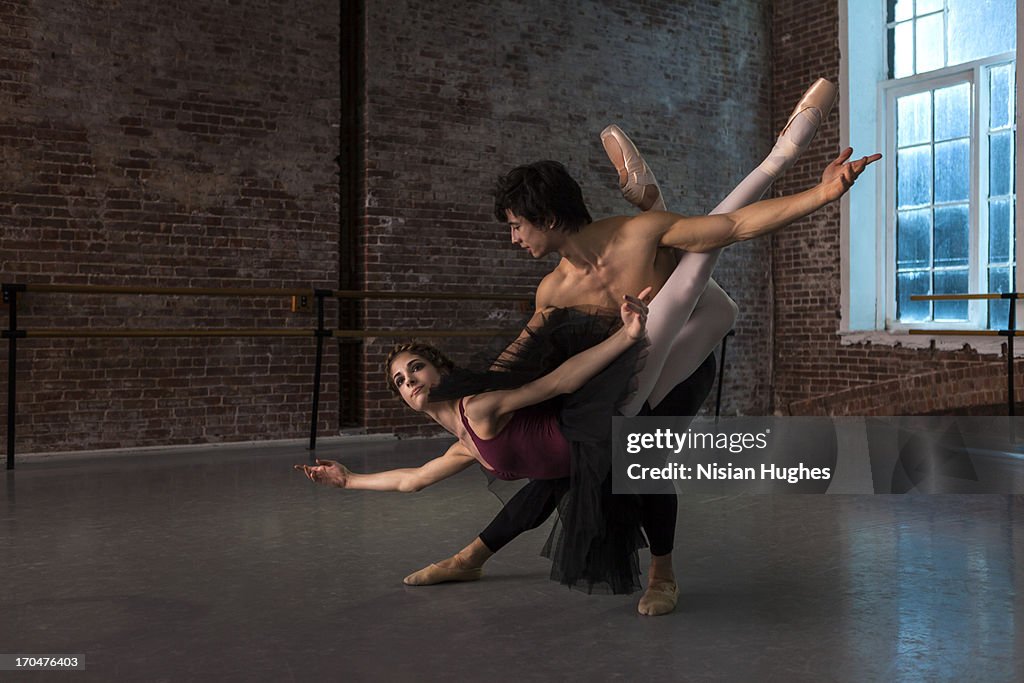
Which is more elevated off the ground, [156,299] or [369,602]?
[156,299]

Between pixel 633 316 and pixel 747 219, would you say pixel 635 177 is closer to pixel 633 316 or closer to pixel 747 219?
pixel 747 219

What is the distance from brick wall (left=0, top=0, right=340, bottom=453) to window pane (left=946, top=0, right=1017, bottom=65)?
454 cm

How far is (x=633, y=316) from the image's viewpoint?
2.43m

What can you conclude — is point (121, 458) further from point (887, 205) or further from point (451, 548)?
point (887, 205)

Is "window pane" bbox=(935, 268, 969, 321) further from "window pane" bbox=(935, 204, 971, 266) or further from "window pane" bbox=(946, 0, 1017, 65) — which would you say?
"window pane" bbox=(946, 0, 1017, 65)

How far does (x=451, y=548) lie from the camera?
3566 millimetres

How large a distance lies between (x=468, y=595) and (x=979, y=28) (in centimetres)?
646

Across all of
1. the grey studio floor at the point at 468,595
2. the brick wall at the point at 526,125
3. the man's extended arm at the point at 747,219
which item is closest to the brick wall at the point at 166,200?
the brick wall at the point at 526,125

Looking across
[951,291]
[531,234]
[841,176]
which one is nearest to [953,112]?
[951,291]

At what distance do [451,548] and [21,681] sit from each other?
160cm

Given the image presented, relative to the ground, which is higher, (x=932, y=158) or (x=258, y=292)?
(x=932, y=158)

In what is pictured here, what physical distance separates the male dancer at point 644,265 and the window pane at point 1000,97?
509 cm

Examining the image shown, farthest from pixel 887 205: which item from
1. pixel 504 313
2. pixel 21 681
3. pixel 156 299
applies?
pixel 21 681

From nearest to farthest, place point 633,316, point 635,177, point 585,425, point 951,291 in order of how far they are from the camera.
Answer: point 633,316 < point 585,425 < point 635,177 < point 951,291
